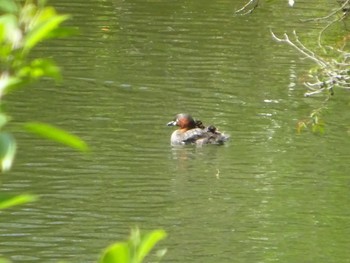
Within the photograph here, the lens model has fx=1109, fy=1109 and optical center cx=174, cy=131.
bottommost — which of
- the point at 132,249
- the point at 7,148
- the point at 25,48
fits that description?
the point at 132,249

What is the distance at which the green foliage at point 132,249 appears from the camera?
1456mm

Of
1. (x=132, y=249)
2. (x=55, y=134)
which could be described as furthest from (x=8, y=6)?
(x=132, y=249)

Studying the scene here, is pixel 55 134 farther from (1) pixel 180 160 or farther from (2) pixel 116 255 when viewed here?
(1) pixel 180 160

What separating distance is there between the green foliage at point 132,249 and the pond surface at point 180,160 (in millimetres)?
6567

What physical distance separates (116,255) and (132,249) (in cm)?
4

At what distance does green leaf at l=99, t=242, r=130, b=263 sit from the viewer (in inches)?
57.2

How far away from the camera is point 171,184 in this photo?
1015cm

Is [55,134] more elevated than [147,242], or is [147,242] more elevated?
[55,134]

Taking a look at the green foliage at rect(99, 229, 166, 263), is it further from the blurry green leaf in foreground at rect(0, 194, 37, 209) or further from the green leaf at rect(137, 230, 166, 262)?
the blurry green leaf in foreground at rect(0, 194, 37, 209)

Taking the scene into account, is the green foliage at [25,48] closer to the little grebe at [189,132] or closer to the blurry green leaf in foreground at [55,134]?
the blurry green leaf in foreground at [55,134]

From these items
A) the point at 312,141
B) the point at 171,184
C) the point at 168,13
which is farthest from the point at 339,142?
the point at 168,13

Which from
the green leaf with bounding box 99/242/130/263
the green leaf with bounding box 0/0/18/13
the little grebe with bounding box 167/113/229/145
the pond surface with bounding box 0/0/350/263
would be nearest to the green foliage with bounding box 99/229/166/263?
the green leaf with bounding box 99/242/130/263

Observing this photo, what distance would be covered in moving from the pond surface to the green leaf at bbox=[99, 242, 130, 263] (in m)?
6.61

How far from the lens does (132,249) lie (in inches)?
59.3
